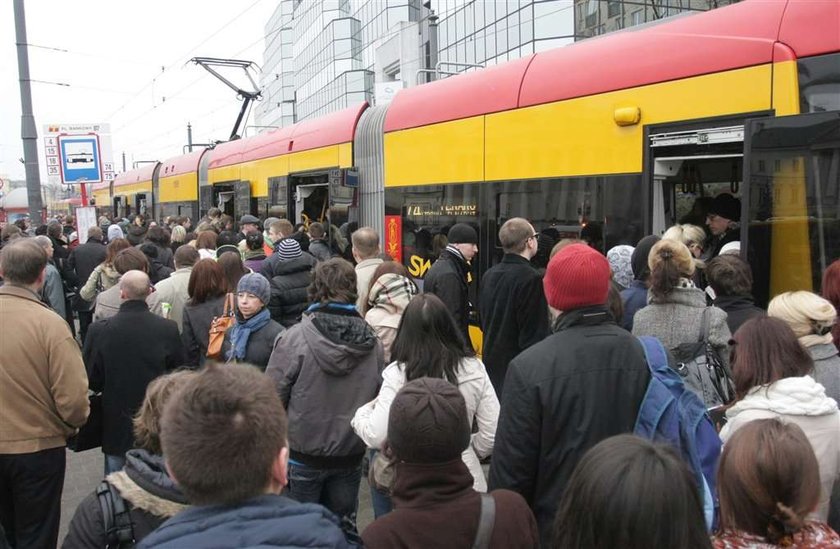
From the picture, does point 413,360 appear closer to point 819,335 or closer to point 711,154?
point 819,335

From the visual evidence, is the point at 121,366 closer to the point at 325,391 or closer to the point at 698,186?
the point at 325,391

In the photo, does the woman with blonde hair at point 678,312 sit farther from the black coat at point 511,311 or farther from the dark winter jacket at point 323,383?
the dark winter jacket at point 323,383

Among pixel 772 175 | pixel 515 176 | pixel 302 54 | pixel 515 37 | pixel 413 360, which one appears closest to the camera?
pixel 413 360

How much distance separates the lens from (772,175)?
13.1 ft

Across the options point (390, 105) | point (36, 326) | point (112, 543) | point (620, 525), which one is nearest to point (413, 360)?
point (112, 543)

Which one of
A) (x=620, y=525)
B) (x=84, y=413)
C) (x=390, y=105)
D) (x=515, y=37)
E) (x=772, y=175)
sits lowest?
(x=84, y=413)

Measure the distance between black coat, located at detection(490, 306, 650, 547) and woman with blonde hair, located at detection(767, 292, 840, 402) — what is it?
94 cm

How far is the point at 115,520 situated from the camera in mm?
1927

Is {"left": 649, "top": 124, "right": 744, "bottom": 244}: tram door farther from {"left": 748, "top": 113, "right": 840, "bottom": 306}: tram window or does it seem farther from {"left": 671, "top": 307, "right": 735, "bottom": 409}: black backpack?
{"left": 671, "top": 307, "right": 735, "bottom": 409}: black backpack

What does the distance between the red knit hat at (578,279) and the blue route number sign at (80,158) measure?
9.49 m

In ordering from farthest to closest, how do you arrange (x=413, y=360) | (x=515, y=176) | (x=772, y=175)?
(x=515, y=176)
(x=772, y=175)
(x=413, y=360)

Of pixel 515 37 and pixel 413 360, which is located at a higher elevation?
pixel 515 37

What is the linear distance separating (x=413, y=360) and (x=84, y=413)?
1700mm

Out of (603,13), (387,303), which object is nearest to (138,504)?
(387,303)
